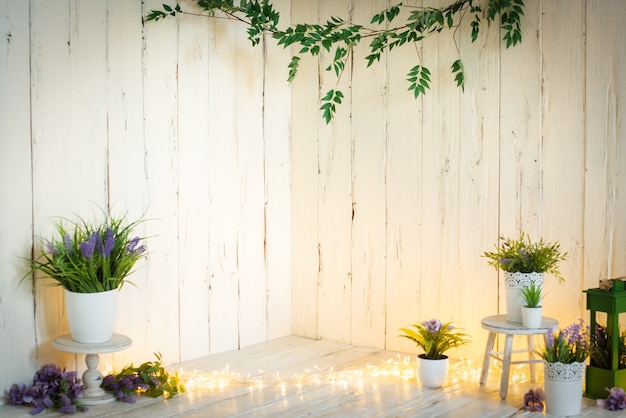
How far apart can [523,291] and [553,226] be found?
429mm

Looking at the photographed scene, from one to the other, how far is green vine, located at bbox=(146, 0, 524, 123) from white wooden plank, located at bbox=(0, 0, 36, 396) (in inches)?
24.5

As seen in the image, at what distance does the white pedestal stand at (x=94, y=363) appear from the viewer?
2.80 metres

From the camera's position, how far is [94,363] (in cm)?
288

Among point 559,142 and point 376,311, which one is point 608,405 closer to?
point 559,142

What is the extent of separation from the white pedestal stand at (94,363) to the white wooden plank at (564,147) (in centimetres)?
168

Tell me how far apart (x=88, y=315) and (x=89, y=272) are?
0.15m

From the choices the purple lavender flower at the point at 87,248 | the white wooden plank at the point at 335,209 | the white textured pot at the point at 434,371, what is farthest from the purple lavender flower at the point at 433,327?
the purple lavender flower at the point at 87,248

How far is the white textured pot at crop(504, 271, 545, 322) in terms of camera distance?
9.52ft

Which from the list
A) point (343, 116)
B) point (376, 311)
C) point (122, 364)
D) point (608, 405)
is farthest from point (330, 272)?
point (608, 405)

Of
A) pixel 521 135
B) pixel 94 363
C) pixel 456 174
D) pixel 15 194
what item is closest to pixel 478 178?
pixel 456 174

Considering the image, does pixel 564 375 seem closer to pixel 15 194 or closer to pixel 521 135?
pixel 521 135

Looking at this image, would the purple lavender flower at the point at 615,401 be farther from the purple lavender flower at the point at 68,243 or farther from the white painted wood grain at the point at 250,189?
the purple lavender flower at the point at 68,243

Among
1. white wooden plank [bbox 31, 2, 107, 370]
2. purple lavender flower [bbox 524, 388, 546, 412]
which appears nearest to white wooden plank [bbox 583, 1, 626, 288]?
purple lavender flower [bbox 524, 388, 546, 412]

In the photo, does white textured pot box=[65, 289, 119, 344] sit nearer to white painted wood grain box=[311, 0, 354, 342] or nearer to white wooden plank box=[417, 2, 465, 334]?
white painted wood grain box=[311, 0, 354, 342]
